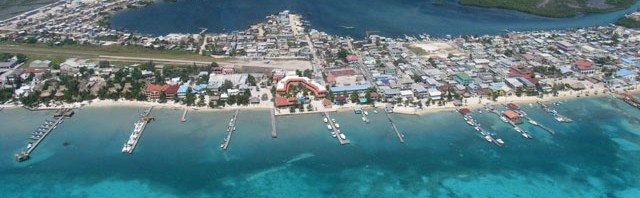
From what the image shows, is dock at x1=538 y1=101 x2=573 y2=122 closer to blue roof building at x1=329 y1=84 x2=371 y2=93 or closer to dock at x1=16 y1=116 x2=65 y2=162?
blue roof building at x1=329 y1=84 x2=371 y2=93

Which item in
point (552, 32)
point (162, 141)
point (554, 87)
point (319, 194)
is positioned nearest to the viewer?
point (319, 194)

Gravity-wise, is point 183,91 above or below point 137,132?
above

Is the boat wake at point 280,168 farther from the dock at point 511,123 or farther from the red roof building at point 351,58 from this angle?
the red roof building at point 351,58

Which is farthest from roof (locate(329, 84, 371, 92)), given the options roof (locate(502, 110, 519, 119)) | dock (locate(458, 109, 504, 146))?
roof (locate(502, 110, 519, 119))

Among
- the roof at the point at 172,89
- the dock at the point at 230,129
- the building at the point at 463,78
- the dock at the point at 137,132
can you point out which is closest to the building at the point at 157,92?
the roof at the point at 172,89

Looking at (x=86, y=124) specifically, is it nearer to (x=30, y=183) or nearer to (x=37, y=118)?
(x=37, y=118)

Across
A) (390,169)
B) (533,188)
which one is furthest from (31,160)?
(533,188)

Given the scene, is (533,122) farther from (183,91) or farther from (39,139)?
(39,139)

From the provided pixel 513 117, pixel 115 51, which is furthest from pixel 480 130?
pixel 115 51
